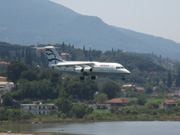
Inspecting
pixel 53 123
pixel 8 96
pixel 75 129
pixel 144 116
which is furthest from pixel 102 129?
pixel 8 96

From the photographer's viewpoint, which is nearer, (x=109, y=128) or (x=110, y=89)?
(x=109, y=128)

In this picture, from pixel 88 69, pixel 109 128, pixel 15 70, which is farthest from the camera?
pixel 15 70

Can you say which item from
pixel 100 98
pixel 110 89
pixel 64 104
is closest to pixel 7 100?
pixel 64 104

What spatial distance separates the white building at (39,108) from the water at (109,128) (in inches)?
864

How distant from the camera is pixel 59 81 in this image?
7352 inches

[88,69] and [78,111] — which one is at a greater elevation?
[88,69]

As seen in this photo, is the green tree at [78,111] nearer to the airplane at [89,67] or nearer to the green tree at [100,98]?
the green tree at [100,98]

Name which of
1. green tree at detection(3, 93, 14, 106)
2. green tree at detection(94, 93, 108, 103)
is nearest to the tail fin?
green tree at detection(3, 93, 14, 106)

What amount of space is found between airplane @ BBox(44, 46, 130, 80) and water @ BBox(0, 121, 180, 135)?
23.3m

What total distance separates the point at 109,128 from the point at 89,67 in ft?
132

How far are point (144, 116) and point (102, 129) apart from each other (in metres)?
33.8

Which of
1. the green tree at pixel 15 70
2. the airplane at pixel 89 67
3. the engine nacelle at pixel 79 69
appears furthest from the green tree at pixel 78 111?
the engine nacelle at pixel 79 69

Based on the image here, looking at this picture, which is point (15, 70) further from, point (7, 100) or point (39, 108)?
point (39, 108)

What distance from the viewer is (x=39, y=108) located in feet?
524
